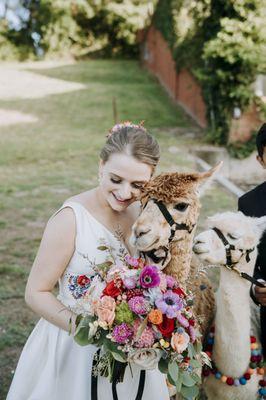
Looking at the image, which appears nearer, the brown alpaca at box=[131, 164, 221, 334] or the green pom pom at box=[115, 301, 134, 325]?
the green pom pom at box=[115, 301, 134, 325]

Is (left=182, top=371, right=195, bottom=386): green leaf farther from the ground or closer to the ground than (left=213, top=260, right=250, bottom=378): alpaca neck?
farther from the ground

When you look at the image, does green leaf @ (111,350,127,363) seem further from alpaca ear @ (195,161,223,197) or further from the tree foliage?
the tree foliage

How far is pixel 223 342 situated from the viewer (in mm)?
2727

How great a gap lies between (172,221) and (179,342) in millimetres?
645

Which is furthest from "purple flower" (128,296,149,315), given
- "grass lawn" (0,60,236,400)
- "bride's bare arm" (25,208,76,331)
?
"grass lawn" (0,60,236,400)

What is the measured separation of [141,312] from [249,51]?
9.91 meters

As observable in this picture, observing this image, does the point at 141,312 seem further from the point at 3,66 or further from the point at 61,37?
the point at 61,37

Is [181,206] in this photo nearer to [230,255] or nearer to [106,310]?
[230,255]

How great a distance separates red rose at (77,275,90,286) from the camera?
2.29 metres

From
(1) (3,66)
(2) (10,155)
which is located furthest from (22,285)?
(1) (3,66)

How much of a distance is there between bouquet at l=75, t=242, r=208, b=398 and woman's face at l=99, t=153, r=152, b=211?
484 mm

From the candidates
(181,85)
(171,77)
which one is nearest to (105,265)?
(181,85)

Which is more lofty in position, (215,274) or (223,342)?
(223,342)

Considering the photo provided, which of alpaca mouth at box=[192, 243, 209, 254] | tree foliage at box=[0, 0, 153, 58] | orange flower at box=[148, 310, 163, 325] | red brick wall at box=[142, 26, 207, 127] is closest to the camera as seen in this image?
orange flower at box=[148, 310, 163, 325]
